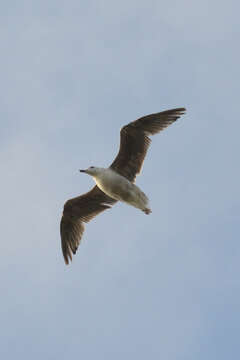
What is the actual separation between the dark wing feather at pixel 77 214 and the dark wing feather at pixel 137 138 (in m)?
1.54

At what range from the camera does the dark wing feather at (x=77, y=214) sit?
22672mm

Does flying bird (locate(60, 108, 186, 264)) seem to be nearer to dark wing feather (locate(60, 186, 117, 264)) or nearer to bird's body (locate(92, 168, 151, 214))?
bird's body (locate(92, 168, 151, 214))

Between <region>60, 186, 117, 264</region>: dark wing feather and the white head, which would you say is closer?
the white head

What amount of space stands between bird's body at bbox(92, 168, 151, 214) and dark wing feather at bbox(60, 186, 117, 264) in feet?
5.48

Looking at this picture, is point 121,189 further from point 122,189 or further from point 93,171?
point 93,171

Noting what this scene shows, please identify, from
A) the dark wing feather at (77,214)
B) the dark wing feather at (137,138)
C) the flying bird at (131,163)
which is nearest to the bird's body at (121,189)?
the flying bird at (131,163)

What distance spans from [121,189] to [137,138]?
143cm

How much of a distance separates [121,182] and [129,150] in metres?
1.03

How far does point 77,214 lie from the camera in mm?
22984

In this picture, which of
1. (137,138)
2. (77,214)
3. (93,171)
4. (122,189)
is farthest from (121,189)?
(77,214)

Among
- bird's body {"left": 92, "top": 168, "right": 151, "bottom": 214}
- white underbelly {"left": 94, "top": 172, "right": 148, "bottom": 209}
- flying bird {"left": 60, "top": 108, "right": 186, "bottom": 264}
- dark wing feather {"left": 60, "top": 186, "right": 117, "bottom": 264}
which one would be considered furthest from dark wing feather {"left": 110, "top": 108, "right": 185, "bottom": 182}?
dark wing feather {"left": 60, "top": 186, "right": 117, "bottom": 264}

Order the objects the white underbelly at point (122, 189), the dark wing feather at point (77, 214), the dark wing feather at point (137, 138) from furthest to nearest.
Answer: the dark wing feather at point (77, 214)
the dark wing feather at point (137, 138)
the white underbelly at point (122, 189)

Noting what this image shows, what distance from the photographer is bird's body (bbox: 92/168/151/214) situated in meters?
20.5

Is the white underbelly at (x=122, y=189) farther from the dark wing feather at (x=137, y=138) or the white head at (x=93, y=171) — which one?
the dark wing feather at (x=137, y=138)
